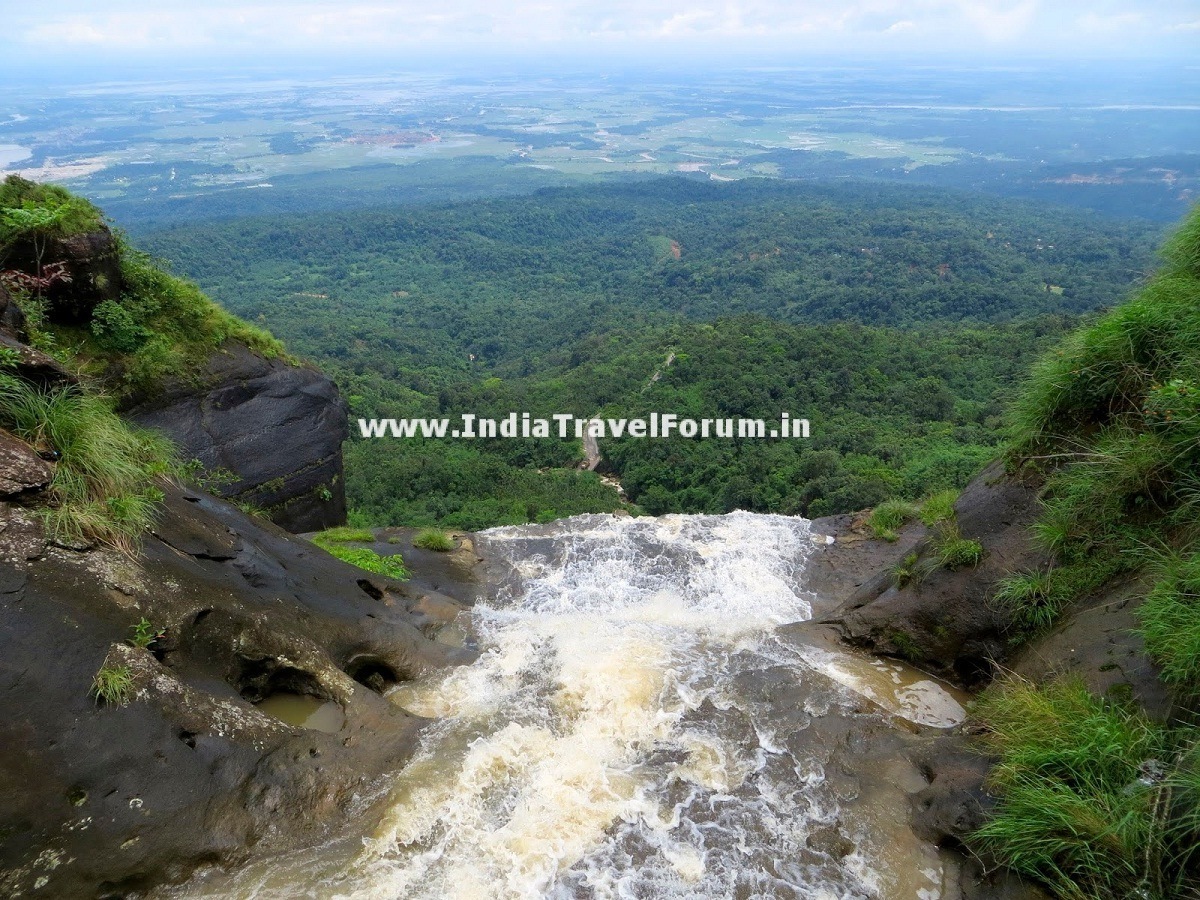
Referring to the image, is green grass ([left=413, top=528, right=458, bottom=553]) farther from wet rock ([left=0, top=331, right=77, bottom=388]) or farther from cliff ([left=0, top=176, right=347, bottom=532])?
wet rock ([left=0, top=331, right=77, bottom=388])

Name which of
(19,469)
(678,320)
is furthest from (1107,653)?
(678,320)

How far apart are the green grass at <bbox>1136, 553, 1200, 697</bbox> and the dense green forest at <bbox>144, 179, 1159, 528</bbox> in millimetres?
12910

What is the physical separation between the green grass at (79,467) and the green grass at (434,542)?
629 centimetres

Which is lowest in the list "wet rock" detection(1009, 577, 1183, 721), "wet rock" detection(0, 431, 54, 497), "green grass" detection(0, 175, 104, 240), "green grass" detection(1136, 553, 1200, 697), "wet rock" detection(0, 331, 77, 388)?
"wet rock" detection(1009, 577, 1183, 721)

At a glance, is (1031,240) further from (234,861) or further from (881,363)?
(234,861)

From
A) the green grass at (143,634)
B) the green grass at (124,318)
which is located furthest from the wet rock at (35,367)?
the green grass at (143,634)

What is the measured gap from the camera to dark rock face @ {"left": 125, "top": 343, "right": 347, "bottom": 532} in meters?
11.4

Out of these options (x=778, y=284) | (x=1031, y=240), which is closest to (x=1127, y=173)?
(x=1031, y=240)

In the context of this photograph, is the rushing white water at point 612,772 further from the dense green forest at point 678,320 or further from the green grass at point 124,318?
the dense green forest at point 678,320

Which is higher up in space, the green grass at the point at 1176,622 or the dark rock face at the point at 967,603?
the green grass at the point at 1176,622

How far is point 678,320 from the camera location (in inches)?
2699

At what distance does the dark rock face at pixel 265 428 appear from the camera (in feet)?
37.4

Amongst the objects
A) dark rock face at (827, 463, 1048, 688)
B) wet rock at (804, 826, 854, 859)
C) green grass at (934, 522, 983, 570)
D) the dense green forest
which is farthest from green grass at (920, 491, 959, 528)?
the dense green forest

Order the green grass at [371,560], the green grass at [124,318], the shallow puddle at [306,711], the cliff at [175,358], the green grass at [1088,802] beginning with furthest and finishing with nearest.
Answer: the green grass at [371,560], the cliff at [175,358], the green grass at [124,318], the shallow puddle at [306,711], the green grass at [1088,802]
